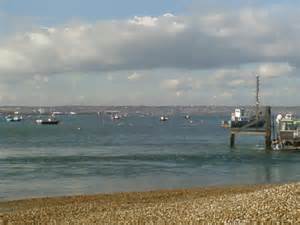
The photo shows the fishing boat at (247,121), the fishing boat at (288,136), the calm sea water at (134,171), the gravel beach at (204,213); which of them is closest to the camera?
the gravel beach at (204,213)

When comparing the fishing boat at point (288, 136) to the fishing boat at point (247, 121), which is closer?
the fishing boat at point (288, 136)

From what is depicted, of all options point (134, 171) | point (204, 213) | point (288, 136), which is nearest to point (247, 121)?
point (288, 136)

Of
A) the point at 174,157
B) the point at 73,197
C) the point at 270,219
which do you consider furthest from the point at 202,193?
the point at 174,157

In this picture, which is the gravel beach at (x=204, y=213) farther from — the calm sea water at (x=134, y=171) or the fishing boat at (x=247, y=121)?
the fishing boat at (x=247, y=121)

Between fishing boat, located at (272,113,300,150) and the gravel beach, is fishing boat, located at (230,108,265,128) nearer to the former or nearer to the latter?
fishing boat, located at (272,113,300,150)

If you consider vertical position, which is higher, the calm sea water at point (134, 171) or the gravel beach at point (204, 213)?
the gravel beach at point (204, 213)

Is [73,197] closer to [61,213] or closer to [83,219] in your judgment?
[61,213]

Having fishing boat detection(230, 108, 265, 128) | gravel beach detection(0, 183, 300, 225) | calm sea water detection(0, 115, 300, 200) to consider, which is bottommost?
calm sea water detection(0, 115, 300, 200)

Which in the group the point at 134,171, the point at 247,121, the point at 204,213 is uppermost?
the point at 247,121

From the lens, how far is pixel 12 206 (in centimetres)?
2636

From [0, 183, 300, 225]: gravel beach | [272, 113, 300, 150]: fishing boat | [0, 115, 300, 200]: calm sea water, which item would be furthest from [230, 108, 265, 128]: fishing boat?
[0, 183, 300, 225]: gravel beach

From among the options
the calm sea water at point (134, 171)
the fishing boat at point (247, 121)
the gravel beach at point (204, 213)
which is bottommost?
the calm sea water at point (134, 171)

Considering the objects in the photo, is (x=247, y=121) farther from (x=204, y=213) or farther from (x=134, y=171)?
(x=204, y=213)

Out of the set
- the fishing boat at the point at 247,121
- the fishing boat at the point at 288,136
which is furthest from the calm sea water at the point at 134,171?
the fishing boat at the point at 247,121
